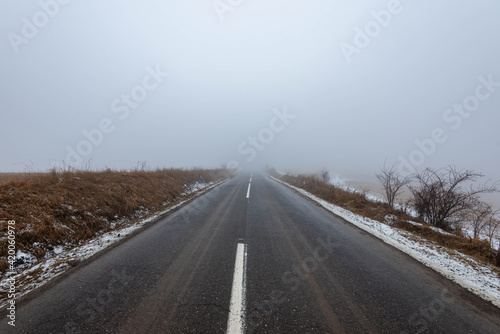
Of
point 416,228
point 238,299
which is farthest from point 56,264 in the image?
point 416,228

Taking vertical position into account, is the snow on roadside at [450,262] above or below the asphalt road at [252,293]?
above

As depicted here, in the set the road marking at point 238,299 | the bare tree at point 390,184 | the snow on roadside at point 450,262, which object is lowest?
the road marking at point 238,299

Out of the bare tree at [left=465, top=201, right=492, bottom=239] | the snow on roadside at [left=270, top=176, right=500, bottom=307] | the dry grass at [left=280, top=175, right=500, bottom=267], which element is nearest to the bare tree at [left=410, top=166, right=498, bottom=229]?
the bare tree at [left=465, top=201, right=492, bottom=239]

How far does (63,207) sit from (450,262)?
8966 millimetres

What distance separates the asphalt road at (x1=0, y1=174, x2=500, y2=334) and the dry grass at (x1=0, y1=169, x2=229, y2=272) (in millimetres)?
1535

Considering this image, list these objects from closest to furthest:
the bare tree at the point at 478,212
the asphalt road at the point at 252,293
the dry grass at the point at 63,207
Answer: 1. the asphalt road at the point at 252,293
2. the dry grass at the point at 63,207
3. the bare tree at the point at 478,212

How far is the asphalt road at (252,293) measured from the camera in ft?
7.43

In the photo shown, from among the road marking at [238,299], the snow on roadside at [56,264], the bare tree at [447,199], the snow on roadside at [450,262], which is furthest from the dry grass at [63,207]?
the bare tree at [447,199]

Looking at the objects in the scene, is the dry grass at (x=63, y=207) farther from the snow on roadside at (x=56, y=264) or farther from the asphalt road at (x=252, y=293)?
the asphalt road at (x=252, y=293)

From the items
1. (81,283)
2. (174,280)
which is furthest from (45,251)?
(174,280)

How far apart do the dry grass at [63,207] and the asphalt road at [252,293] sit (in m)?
1.53

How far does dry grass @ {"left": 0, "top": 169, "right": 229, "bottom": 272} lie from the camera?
166 inches

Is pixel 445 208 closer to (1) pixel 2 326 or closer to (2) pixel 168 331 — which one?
(2) pixel 168 331

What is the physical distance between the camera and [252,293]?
2775 millimetres
